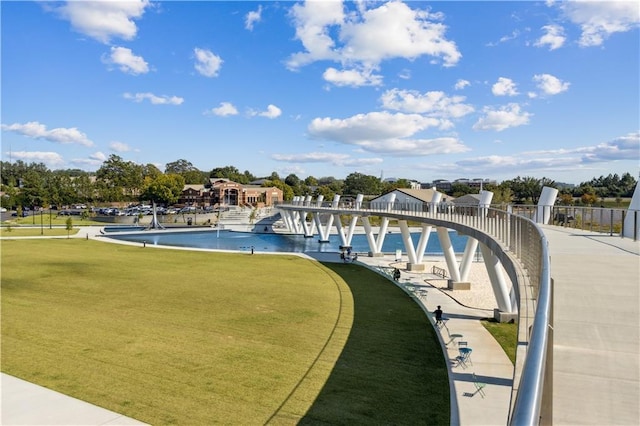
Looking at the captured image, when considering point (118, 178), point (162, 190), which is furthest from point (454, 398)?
point (118, 178)

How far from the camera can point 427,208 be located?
32.3 m

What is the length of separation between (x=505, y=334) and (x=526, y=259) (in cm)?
893

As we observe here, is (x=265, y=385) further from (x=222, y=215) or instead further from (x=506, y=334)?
(x=222, y=215)

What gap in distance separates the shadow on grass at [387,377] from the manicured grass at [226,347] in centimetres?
5

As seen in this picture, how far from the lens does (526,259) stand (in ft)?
31.8

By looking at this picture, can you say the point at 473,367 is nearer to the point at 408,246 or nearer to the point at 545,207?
the point at 545,207

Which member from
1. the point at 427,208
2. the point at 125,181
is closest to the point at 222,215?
the point at 125,181

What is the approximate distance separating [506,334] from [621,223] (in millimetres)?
6047

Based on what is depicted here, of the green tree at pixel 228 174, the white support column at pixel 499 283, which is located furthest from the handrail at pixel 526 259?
the green tree at pixel 228 174

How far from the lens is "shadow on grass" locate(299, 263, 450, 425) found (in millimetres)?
10219

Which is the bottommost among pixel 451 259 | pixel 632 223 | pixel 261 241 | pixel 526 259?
pixel 261 241

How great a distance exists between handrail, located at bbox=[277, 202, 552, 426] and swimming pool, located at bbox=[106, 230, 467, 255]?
19.5 metres

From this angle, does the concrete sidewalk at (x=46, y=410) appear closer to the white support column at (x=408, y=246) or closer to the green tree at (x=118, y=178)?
the white support column at (x=408, y=246)

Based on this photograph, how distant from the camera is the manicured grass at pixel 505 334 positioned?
49.6 ft
